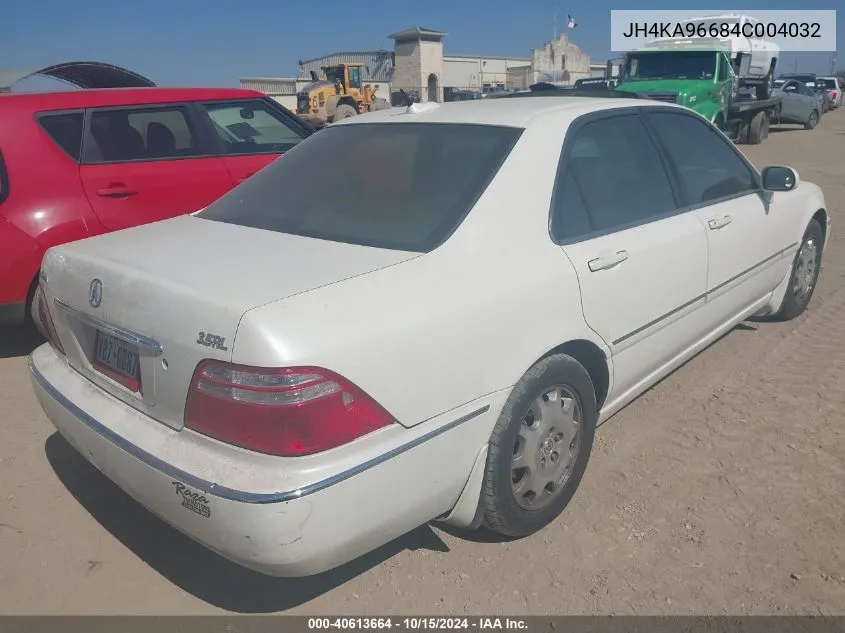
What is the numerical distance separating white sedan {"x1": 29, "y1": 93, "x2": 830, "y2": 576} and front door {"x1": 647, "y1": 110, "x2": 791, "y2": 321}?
0.04m

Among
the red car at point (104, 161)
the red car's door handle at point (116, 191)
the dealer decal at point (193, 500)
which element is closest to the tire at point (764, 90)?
the red car at point (104, 161)

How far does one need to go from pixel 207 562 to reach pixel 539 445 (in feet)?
4.27

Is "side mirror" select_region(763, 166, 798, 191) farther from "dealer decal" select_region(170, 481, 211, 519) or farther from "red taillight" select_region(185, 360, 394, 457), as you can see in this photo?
"dealer decal" select_region(170, 481, 211, 519)

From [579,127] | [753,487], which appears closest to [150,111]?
[579,127]

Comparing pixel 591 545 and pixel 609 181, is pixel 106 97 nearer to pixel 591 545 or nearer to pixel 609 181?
pixel 609 181

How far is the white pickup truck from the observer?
18.3 metres

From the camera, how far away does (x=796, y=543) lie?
2580 mm

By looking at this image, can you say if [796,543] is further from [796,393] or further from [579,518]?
[796,393]

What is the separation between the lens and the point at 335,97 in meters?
28.8

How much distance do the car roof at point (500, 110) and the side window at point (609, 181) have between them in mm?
101

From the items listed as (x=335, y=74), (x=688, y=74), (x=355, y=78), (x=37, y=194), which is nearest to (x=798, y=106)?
(x=688, y=74)

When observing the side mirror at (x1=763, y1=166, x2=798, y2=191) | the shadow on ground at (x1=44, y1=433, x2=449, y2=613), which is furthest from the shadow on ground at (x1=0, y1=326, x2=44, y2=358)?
the side mirror at (x1=763, y1=166, x2=798, y2=191)

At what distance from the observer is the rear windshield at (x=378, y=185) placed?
96.5 inches

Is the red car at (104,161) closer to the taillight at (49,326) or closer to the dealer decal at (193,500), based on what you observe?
the taillight at (49,326)
